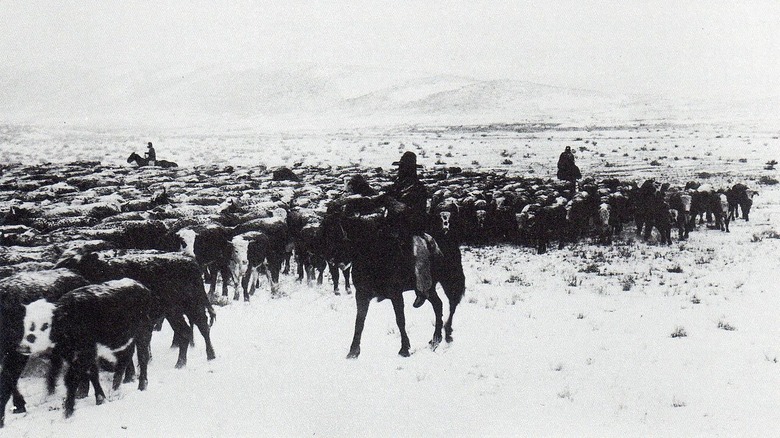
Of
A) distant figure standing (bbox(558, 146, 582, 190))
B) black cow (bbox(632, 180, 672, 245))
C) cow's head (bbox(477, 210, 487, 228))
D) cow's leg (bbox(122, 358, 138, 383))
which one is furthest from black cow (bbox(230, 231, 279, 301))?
distant figure standing (bbox(558, 146, 582, 190))

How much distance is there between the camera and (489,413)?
4.86 meters

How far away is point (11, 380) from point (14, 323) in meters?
0.46

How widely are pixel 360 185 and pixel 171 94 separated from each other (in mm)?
107735

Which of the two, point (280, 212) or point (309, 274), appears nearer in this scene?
point (309, 274)

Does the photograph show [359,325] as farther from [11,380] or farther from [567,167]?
[567,167]

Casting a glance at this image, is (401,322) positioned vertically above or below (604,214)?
below

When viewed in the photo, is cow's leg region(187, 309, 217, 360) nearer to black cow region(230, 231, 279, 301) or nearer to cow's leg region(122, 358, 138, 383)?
cow's leg region(122, 358, 138, 383)

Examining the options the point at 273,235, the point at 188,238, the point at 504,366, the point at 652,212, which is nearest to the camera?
the point at 504,366

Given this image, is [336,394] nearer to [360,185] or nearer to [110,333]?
[110,333]

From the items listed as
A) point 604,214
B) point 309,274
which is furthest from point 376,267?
point 604,214

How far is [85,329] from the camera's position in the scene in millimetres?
4508

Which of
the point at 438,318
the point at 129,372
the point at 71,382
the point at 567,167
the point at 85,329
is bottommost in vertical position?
the point at 129,372

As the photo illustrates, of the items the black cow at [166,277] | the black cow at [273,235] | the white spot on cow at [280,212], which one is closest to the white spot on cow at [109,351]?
the black cow at [166,277]

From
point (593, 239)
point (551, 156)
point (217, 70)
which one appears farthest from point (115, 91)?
point (593, 239)
